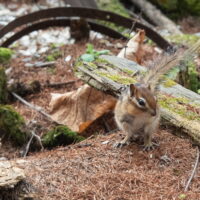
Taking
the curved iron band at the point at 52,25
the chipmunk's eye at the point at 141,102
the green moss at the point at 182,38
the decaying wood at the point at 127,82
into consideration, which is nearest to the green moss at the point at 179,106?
the decaying wood at the point at 127,82

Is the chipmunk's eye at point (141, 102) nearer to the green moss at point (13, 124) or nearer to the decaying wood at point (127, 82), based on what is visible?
the decaying wood at point (127, 82)

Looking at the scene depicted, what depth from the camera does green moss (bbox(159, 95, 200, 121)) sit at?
472cm

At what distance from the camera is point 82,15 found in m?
8.39

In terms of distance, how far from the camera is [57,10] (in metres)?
8.20

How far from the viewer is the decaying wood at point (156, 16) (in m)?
9.59

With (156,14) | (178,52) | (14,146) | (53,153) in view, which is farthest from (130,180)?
(156,14)

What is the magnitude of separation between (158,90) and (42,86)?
2.73m

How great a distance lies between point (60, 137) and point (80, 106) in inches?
23.5

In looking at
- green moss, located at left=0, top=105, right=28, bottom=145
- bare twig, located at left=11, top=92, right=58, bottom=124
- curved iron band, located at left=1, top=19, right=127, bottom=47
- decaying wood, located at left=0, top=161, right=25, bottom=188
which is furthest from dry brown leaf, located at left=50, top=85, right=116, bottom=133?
curved iron band, located at left=1, top=19, right=127, bottom=47

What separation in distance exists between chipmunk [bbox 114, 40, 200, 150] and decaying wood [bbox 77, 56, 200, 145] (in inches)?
8.5

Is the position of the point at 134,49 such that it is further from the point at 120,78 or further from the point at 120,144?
the point at 120,144

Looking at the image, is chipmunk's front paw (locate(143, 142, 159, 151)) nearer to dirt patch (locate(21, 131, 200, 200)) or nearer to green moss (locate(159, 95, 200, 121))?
dirt patch (locate(21, 131, 200, 200))

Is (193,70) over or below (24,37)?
over

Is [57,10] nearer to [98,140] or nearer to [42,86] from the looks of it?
[42,86]
